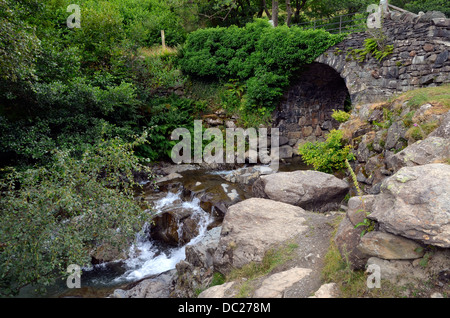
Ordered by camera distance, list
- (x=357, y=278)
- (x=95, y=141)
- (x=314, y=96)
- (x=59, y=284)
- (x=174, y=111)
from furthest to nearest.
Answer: (x=314, y=96), (x=174, y=111), (x=95, y=141), (x=59, y=284), (x=357, y=278)

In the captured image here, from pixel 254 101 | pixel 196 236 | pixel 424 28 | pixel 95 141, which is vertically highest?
pixel 424 28

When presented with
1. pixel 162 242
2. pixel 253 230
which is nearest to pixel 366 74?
pixel 253 230

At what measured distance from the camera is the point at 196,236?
9680 mm

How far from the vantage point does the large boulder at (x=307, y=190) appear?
27.6 ft

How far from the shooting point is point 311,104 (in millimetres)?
19328

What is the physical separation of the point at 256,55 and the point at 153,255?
508 inches

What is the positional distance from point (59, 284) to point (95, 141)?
18.1 feet

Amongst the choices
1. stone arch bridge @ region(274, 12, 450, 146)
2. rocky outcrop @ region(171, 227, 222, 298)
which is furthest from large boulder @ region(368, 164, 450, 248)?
stone arch bridge @ region(274, 12, 450, 146)

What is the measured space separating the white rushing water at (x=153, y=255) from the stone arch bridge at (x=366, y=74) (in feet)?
30.9

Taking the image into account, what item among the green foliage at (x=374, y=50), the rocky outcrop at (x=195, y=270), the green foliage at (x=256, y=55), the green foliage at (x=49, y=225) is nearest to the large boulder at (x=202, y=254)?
the rocky outcrop at (x=195, y=270)

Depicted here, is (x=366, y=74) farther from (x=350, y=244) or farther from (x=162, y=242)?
(x=162, y=242)

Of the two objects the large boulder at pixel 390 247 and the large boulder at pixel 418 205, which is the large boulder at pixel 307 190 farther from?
the large boulder at pixel 390 247

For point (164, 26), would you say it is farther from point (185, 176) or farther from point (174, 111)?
point (185, 176)
